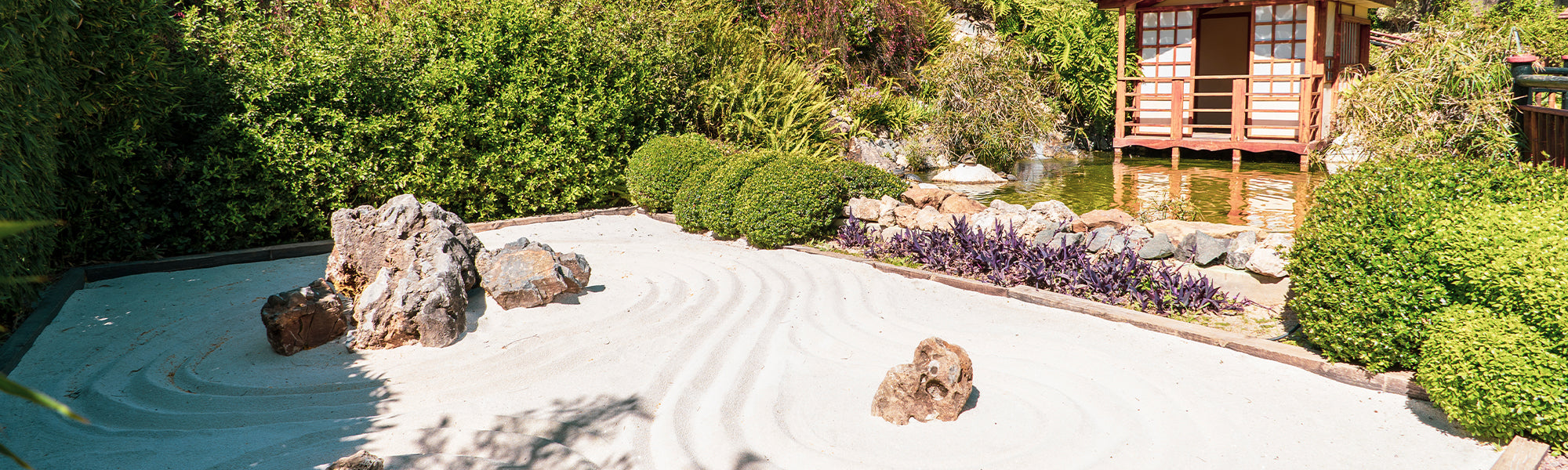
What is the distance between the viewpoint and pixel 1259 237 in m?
6.39

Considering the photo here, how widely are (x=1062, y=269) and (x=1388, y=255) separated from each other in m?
2.23

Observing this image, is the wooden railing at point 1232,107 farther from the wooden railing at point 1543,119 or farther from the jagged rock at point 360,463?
the jagged rock at point 360,463

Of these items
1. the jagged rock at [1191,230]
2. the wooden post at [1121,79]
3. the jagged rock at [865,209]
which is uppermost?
the wooden post at [1121,79]

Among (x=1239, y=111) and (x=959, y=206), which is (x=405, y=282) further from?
(x=1239, y=111)

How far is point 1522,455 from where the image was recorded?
3555 mm

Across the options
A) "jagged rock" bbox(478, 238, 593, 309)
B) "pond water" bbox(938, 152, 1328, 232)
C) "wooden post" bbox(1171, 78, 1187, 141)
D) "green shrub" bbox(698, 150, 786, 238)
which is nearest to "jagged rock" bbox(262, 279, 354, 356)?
"jagged rock" bbox(478, 238, 593, 309)

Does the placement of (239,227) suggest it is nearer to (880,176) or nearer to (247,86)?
(247,86)

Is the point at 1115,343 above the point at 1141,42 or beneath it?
beneath

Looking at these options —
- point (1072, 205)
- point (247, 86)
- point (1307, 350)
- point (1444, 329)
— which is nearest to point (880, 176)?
point (1072, 205)

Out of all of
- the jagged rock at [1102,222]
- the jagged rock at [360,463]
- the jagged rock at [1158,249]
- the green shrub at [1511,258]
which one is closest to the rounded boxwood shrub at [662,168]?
the jagged rock at [1102,222]

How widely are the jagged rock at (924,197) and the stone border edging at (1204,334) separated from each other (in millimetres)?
1498

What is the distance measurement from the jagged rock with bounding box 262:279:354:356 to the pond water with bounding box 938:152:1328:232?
7.29 metres

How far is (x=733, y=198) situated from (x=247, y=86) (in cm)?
447

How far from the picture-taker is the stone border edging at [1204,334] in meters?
4.37
